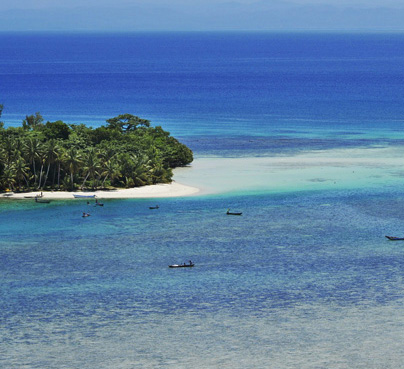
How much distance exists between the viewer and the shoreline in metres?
111

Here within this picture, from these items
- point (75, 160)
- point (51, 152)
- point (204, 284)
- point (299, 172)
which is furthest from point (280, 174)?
point (204, 284)

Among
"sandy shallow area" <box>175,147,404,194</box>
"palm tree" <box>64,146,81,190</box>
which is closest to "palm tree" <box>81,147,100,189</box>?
"palm tree" <box>64,146,81,190</box>

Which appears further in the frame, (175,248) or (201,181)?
(201,181)

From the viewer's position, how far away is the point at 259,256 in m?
86.4

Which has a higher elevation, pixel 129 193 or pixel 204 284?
pixel 129 193

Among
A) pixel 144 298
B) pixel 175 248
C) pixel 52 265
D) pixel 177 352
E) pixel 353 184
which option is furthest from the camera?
pixel 353 184

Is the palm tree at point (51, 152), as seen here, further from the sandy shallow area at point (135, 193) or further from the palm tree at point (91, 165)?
the palm tree at point (91, 165)

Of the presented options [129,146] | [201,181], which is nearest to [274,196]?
[201,181]

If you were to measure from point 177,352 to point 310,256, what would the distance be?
93.7ft

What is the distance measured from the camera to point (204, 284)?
254 feet

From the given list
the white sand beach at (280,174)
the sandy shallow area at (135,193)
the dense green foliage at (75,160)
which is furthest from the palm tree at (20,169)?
the white sand beach at (280,174)

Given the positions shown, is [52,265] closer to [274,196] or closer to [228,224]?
[228,224]

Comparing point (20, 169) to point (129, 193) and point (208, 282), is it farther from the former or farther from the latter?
point (208, 282)

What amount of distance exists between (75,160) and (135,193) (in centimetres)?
956
